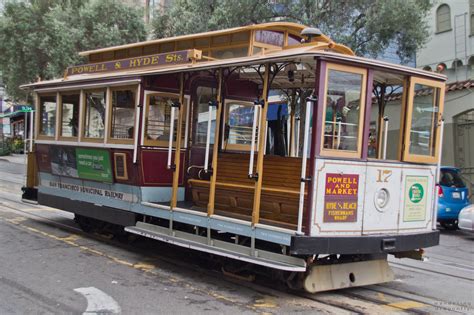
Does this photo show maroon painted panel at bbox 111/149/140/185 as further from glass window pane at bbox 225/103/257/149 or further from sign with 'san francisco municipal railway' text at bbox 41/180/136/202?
glass window pane at bbox 225/103/257/149

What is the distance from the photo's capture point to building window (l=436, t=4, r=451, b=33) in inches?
854

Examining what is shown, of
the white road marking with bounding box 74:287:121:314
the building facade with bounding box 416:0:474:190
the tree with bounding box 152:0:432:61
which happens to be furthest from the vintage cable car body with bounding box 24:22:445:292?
the building facade with bounding box 416:0:474:190

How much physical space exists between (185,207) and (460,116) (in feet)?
40.0

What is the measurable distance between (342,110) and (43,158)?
6.49 meters

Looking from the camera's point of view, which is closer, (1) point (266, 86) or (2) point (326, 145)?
(2) point (326, 145)

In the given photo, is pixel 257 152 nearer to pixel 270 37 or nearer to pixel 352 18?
pixel 270 37

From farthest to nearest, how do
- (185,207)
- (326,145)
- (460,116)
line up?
(460,116) → (185,207) → (326,145)

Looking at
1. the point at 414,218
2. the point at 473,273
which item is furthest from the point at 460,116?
the point at 414,218

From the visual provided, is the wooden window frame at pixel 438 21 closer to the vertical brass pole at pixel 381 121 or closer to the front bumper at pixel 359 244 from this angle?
the vertical brass pole at pixel 381 121

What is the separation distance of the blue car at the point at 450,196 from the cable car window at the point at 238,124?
21.2 ft

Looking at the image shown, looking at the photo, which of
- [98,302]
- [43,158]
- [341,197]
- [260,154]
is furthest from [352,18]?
[98,302]

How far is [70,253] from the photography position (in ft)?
26.7

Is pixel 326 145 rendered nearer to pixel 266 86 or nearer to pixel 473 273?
pixel 266 86

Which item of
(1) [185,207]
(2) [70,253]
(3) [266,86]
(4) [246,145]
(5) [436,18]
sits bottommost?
(2) [70,253]
